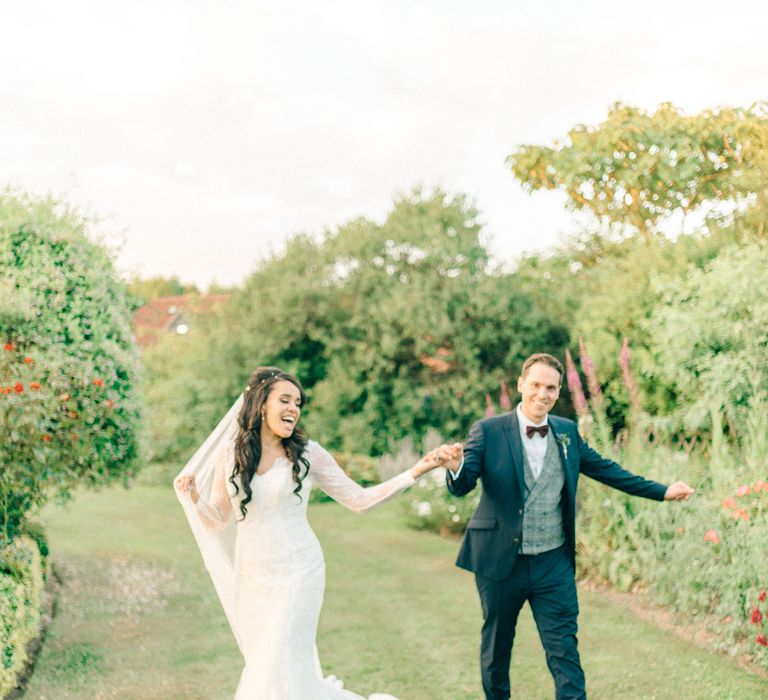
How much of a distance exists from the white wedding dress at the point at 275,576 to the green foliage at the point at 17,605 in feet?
6.32

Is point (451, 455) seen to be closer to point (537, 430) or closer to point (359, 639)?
point (537, 430)

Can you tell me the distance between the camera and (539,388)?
16.3 ft

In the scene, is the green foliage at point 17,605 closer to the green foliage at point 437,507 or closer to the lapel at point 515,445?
the lapel at point 515,445

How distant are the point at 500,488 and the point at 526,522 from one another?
0.23 metres

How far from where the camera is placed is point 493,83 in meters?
14.1

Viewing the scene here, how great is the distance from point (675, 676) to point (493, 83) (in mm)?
10008

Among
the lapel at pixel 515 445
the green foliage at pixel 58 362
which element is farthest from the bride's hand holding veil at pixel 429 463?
the green foliage at pixel 58 362

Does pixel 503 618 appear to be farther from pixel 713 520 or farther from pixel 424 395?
pixel 424 395

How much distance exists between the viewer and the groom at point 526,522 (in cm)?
488

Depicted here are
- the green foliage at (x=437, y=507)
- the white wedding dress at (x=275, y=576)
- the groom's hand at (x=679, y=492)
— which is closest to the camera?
the white wedding dress at (x=275, y=576)

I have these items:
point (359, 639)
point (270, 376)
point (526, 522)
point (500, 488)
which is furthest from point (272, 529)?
point (359, 639)

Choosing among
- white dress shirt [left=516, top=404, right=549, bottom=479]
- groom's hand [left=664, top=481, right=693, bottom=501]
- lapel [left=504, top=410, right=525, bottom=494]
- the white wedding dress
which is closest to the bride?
the white wedding dress

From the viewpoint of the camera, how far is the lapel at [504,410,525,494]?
498 centimetres

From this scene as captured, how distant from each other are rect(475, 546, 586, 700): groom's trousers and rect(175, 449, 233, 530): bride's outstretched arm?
145 cm
